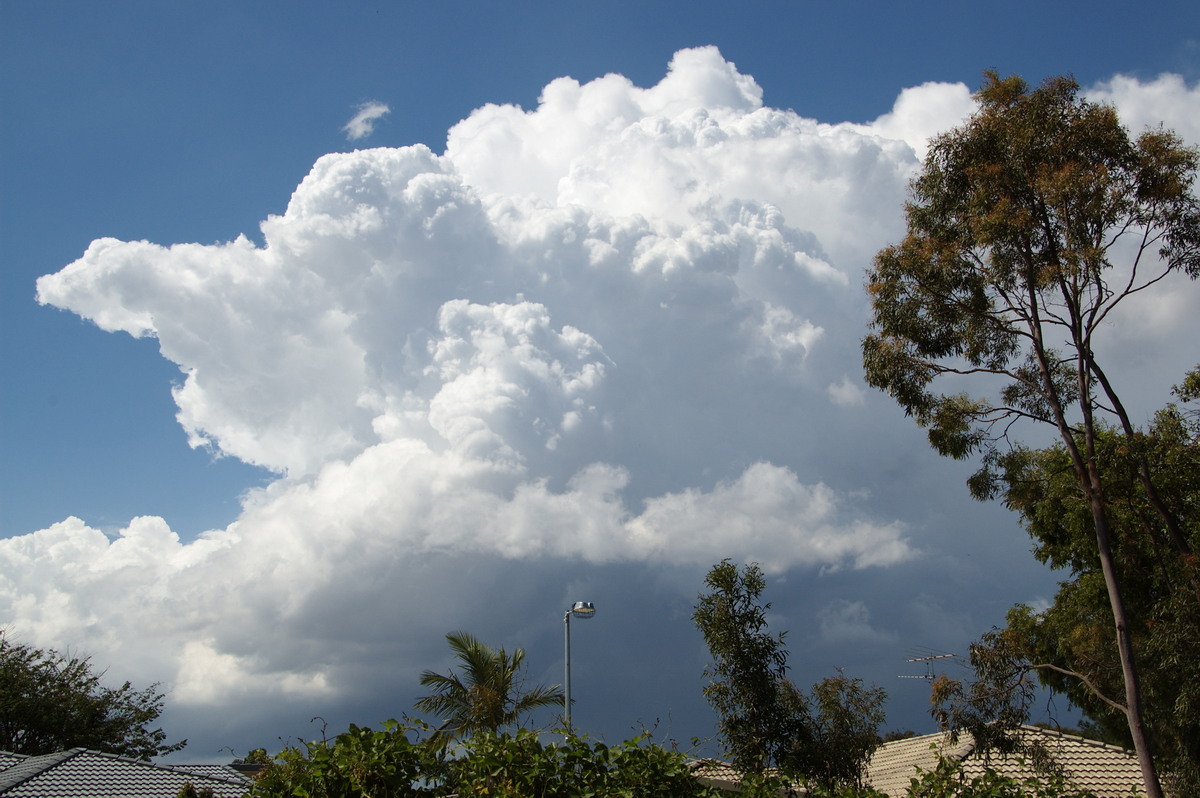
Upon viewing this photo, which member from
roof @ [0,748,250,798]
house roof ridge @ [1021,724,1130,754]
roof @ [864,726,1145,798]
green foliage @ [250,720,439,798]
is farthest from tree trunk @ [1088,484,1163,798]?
roof @ [0,748,250,798]

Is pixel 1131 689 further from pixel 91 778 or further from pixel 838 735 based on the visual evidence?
pixel 91 778

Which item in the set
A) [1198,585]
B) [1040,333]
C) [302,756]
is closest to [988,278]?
[1040,333]

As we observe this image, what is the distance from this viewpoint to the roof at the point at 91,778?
21531mm

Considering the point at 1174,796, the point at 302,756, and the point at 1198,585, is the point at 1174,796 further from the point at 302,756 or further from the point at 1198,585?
the point at 302,756

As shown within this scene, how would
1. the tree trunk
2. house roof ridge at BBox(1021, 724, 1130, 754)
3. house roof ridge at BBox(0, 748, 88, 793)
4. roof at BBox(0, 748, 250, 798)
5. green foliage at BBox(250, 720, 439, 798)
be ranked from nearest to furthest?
green foliage at BBox(250, 720, 439, 798)
the tree trunk
house roof ridge at BBox(0, 748, 88, 793)
roof at BBox(0, 748, 250, 798)
house roof ridge at BBox(1021, 724, 1130, 754)

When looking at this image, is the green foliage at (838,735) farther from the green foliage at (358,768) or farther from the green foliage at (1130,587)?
the green foliage at (358,768)

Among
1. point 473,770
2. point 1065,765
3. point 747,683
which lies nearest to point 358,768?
point 473,770

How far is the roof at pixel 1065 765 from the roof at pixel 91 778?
19.6 m

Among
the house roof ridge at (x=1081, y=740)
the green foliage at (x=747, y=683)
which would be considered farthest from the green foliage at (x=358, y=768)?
the house roof ridge at (x=1081, y=740)

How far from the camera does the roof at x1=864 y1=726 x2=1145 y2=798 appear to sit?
24.9 metres

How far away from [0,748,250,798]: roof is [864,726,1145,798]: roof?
1958 cm

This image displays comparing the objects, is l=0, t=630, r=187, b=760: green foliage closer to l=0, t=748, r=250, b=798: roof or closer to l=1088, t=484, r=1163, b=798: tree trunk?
l=0, t=748, r=250, b=798: roof

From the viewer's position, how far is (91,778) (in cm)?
2330

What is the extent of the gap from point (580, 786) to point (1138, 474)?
17.5 m
